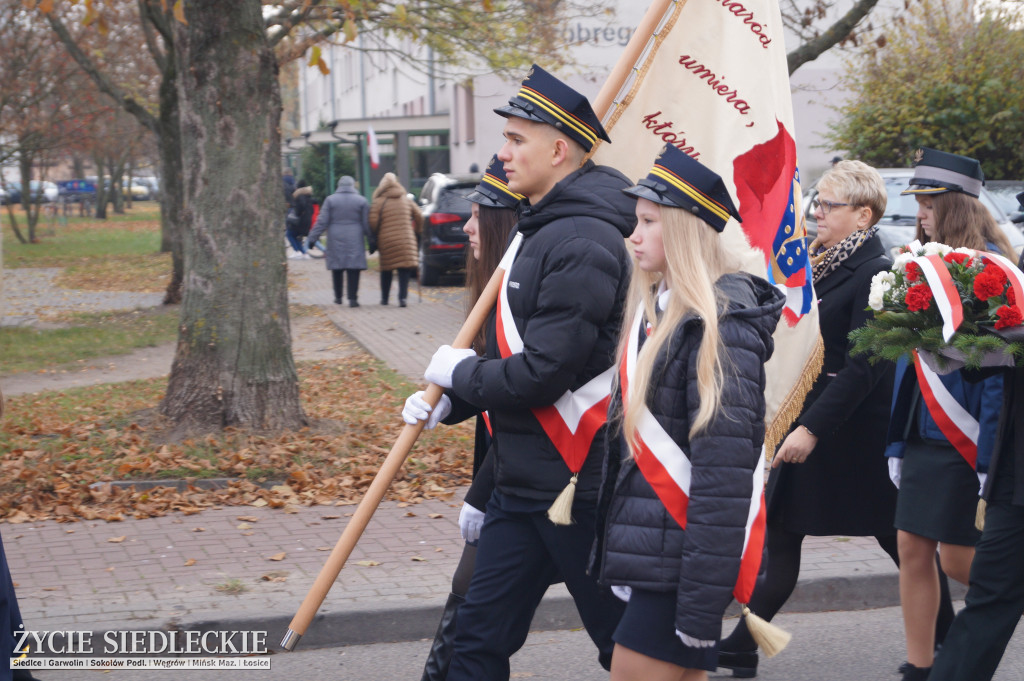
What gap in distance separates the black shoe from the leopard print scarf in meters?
1.58

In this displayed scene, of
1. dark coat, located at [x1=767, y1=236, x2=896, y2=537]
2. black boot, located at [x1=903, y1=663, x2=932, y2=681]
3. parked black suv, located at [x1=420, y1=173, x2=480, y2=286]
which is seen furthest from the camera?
parked black suv, located at [x1=420, y1=173, x2=480, y2=286]

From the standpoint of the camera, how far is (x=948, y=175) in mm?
4613

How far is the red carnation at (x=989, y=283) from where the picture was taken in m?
3.32

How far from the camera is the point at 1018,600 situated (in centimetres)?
348

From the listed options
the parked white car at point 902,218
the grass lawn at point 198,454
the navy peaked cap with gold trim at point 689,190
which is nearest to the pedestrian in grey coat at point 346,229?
the grass lawn at point 198,454

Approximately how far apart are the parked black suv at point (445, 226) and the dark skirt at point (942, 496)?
14.8 metres

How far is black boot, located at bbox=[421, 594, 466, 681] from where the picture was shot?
3.90 metres

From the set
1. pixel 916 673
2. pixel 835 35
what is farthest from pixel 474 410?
pixel 835 35

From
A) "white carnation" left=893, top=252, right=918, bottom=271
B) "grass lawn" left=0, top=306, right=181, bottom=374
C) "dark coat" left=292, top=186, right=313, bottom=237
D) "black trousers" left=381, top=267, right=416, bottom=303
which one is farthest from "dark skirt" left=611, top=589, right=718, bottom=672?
"dark coat" left=292, top=186, right=313, bottom=237

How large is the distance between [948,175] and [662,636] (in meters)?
2.73

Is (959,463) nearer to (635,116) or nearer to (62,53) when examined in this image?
(635,116)

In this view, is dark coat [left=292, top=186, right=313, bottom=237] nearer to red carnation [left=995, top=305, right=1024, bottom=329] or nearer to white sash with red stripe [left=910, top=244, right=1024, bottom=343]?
white sash with red stripe [left=910, top=244, right=1024, bottom=343]

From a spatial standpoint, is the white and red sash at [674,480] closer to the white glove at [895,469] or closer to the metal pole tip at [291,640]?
the metal pole tip at [291,640]

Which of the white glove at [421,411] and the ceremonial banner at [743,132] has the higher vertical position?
the ceremonial banner at [743,132]
